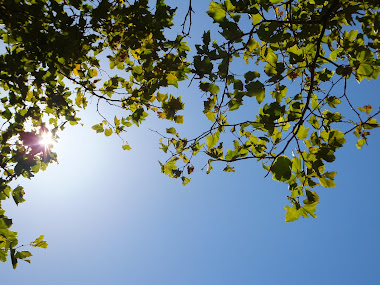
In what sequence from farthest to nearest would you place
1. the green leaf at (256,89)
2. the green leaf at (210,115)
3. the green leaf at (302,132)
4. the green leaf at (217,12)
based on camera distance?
the green leaf at (210,115) → the green leaf at (302,132) → the green leaf at (256,89) → the green leaf at (217,12)

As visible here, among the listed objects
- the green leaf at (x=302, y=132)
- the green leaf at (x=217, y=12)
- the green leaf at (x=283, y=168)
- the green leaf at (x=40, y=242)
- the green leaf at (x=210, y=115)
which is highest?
the green leaf at (x=217, y=12)

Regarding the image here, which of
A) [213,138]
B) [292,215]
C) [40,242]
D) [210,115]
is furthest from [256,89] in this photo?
[40,242]

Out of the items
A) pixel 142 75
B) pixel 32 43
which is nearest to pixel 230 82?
pixel 142 75

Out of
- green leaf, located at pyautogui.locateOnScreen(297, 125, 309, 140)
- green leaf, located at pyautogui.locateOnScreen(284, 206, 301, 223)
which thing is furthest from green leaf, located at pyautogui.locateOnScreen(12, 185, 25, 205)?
green leaf, located at pyautogui.locateOnScreen(297, 125, 309, 140)

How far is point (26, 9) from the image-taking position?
8.97 ft

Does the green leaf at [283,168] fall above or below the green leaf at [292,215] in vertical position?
above

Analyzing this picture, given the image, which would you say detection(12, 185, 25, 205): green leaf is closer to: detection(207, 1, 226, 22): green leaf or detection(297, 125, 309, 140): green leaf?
detection(207, 1, 226, 22): green leaf

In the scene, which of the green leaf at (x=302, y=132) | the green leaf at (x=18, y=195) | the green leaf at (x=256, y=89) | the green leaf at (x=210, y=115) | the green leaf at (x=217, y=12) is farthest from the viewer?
the green leaf at (x=18, y=195)

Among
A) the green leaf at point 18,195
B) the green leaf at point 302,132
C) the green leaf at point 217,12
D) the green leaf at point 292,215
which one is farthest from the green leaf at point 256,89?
the green leaf at point 18,195

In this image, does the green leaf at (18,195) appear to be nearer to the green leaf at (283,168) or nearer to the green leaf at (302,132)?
the green leaf at (283,168)

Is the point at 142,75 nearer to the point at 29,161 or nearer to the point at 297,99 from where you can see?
the point at 29,161

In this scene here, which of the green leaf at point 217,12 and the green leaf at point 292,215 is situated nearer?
the green leaf at point 217,12

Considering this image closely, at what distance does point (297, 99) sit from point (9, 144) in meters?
3.20

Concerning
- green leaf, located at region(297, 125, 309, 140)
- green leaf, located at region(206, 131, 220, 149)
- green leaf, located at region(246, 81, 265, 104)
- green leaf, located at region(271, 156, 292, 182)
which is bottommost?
green leaf, located at region(271, 156, 292, 182)
